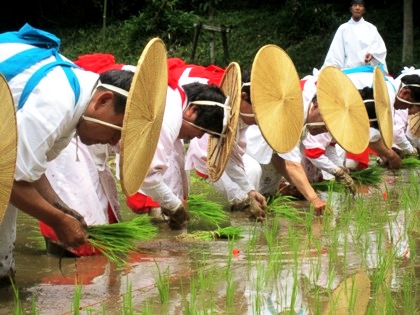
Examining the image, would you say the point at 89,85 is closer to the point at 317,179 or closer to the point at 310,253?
the point at 310,253

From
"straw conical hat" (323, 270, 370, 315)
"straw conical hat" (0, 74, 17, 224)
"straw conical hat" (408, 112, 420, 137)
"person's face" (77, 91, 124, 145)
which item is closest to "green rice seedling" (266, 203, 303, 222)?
"straw conical hat" (323, 270, 370, 315)

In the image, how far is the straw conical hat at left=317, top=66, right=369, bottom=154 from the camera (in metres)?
6.72

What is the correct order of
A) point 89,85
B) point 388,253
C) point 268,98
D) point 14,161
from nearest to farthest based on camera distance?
point 14,161, point 89,85, point 388,253, point 268,98

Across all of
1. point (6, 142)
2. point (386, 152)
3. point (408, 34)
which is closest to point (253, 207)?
point (386, 152)

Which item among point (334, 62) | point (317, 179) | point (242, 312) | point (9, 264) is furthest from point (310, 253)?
point (334, 62)

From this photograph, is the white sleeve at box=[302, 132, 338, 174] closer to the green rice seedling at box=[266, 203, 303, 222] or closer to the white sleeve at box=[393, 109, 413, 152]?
the green rice seedling at box=[266, 203, 303, 222]

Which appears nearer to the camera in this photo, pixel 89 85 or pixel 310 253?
pixel 89 85

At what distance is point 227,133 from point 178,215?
535mm

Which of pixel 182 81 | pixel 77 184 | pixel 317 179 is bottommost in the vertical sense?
pixel 317 179

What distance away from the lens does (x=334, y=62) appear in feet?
39.9

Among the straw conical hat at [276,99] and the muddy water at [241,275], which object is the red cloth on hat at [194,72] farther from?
the muddy water at [241,275]

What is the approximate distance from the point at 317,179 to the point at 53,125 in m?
4.52

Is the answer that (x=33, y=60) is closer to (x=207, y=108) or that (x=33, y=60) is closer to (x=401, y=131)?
(x=207, y=108)

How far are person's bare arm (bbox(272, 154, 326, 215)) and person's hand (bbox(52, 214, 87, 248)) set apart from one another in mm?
2579
